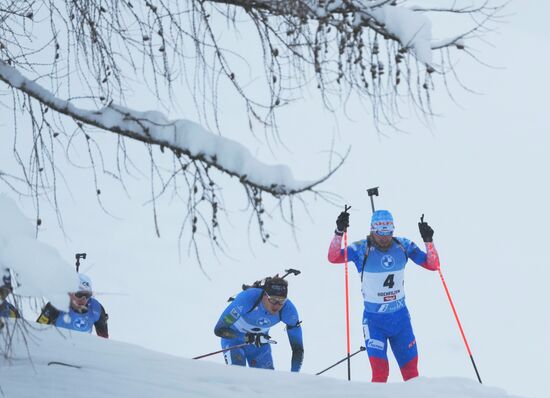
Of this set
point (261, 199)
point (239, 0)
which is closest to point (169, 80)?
point (239, 0)

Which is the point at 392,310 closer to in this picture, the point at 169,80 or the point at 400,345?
the point at 400,345

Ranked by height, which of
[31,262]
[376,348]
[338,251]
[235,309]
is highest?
[338,251]

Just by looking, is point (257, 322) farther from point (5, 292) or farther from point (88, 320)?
point (5, 292)

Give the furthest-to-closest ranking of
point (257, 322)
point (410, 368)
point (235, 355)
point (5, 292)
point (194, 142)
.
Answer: point (235, 355), point (257, 322), point (410, 368), point (194, 142), point (5, 292)

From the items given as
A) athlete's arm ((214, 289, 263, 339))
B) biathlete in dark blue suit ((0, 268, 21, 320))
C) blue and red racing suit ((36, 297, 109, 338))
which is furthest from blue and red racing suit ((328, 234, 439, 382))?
biathlete in dark blue suit ((0, 268, 21, 320))

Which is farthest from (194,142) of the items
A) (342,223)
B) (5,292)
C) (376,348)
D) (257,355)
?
(257,355)

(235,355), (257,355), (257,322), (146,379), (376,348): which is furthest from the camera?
(257,355)

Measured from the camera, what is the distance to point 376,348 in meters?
8.97

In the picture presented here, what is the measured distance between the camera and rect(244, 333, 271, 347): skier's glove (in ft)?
31.0

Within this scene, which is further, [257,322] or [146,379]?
[257,322]

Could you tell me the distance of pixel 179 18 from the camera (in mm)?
4090

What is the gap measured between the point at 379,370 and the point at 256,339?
4.99 ft

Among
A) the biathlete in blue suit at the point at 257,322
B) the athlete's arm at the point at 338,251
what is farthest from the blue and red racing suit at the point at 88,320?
the athlete's arm at the point at 338,251

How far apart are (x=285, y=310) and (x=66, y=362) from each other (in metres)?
4.18
